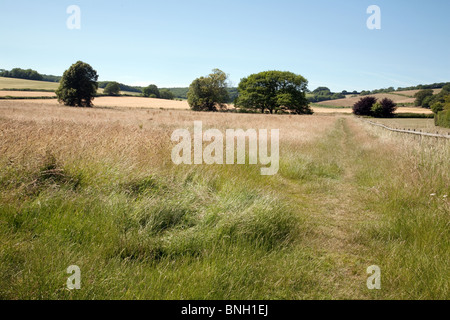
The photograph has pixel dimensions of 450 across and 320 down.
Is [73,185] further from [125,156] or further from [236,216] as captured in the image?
[236,216]

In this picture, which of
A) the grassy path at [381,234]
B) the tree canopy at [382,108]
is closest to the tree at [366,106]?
the tree canopy at [382,108]

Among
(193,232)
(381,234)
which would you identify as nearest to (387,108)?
(381,234)

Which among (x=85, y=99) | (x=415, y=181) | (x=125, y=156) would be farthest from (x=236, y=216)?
(x=85, y=99)

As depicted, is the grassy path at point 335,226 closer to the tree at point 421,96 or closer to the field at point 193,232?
the field at point 193,232

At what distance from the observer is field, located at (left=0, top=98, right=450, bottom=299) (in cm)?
251

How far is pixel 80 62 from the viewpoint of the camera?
53781 millimetres

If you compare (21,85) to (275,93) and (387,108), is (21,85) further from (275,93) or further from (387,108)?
(387,108)

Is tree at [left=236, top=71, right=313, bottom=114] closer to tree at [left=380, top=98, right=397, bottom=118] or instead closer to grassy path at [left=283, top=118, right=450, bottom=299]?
tree at [left=380, top=98, right=397, bottom=118]

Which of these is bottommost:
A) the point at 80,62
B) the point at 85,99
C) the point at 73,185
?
the point at 73,185

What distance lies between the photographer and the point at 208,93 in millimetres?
63500

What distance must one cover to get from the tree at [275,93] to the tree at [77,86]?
3305 cm
